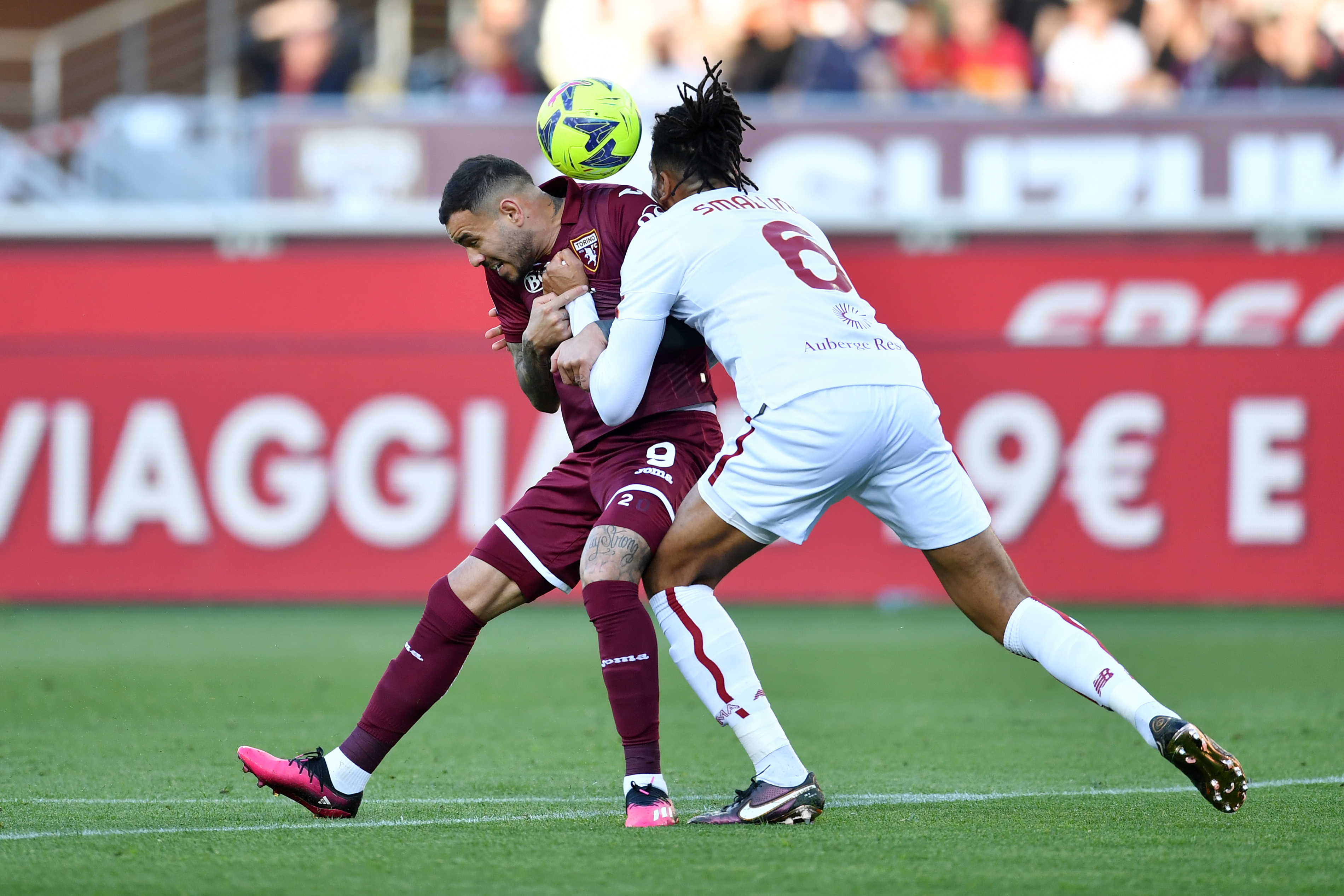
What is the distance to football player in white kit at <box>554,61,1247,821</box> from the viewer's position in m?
4.38

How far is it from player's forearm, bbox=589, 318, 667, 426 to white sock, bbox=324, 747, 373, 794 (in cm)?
123

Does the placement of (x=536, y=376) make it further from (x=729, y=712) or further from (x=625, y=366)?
(x=729, y=712)

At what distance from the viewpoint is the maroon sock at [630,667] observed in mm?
4457

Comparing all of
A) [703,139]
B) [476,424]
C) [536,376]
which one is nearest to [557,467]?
[536,376]

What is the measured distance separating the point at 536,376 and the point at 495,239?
1.28 feet

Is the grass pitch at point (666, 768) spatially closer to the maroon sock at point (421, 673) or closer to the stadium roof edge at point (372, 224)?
the maroon sock at point (421, 673)

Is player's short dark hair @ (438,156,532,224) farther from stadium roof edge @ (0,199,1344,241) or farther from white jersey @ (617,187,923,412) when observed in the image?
stadium roof edge @ (0,199,1344,241)

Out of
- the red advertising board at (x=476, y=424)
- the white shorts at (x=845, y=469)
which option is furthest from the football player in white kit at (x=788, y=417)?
the red advertising board at (x=476, y=424)

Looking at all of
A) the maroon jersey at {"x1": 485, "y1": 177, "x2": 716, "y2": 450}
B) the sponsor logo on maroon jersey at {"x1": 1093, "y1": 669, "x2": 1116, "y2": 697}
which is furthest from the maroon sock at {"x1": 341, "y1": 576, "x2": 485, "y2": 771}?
the sponsor logo on maroon jersey at {"x1": 1093, "y1": 669, "x2": 1116, "y2": 697}

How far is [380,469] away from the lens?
1109cm

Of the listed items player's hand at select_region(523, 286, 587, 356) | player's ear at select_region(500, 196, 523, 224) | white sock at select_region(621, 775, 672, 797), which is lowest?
white sock at select_region(621, 775, 672, 797)

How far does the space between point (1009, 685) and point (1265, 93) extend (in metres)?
7.19

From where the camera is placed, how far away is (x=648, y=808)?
14.4 feet

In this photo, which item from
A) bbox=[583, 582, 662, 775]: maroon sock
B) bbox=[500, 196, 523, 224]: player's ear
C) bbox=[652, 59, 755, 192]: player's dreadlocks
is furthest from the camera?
bbox=[500, 196, 523, 224]: player's ear
